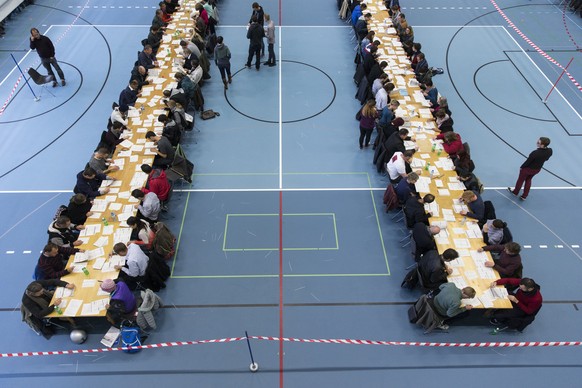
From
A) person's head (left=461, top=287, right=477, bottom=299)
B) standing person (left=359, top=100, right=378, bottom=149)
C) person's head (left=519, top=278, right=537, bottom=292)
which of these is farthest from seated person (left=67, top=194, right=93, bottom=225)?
person's head (left=519, top=278, right=537, bottom=292)

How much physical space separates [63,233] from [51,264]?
→ 940 millimetres

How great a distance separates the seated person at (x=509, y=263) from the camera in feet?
26.1

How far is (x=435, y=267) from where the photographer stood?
800 cm

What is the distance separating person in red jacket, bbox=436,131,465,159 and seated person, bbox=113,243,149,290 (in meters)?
8.08

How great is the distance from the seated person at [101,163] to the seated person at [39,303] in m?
3.10

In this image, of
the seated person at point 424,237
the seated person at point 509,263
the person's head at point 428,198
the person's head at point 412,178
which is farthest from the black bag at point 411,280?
the person's head at point 412,178

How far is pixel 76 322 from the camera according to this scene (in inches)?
311

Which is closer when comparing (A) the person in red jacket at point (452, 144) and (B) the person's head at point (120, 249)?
(B) the person's head at point (120, 249)

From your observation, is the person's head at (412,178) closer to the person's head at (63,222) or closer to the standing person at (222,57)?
the person's head at (63,222)

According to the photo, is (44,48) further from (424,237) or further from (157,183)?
(424,237)

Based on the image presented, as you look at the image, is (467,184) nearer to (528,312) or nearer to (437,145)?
(437,145)

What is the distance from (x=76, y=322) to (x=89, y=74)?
1088cm

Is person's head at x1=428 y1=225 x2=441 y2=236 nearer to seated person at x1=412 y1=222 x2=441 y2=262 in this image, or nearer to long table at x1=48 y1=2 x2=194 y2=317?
seated person at x1=412 y1=222 x2=441 y2=262

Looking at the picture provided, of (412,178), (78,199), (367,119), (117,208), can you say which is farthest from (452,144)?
(78,199)
